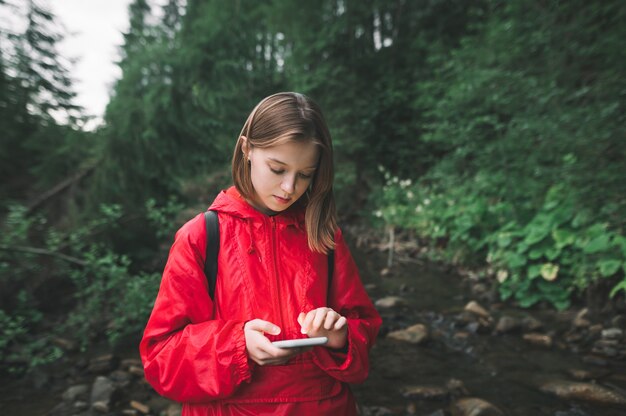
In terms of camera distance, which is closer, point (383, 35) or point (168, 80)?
point (168, 80)

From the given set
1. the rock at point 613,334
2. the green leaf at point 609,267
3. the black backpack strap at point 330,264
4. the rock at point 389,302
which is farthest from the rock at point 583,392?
the black backpack strap at point 330,264

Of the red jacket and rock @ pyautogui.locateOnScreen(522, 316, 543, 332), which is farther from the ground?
the red jacket

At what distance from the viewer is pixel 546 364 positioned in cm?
349

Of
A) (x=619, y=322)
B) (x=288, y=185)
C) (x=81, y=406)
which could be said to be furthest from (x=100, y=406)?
(x=619, y=322)

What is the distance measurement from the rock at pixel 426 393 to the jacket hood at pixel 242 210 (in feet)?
7.76

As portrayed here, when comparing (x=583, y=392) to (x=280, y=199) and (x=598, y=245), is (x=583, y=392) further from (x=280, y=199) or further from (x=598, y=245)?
(x=280, y=199)

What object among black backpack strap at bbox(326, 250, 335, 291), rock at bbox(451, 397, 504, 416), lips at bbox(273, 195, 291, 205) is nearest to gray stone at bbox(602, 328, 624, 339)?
rock at bbox(451, 397, 504, 416)

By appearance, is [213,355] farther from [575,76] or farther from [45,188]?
[575,76]

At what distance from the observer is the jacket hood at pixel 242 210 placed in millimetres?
1413

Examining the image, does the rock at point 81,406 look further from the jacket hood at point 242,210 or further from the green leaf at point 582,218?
the green leaf at point 582,218

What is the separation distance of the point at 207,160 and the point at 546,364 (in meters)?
3.96

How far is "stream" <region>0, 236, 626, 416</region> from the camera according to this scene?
2975 mm

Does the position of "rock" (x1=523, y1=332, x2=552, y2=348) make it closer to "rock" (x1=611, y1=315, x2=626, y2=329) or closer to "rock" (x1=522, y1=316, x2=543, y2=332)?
"rock" (x1=522, y1=316, x2=543, y2=332)

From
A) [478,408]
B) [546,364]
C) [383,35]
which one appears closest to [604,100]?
[546,364]
